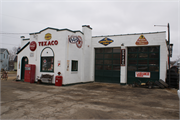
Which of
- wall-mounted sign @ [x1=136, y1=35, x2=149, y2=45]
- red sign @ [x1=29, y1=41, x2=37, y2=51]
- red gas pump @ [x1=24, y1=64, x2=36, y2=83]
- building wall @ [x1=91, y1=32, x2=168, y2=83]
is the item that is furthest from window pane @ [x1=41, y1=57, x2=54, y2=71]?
wall-mounted sign @ [x1=136, y1=35, x2=149, y2=45]

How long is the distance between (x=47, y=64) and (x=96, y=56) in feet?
18.1

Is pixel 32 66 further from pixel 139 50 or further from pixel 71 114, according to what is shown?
pixel 139 50

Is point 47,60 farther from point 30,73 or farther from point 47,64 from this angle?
point 30,73

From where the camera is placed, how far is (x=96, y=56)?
1609 cm

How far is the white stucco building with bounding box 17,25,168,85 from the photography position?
42.8 ft

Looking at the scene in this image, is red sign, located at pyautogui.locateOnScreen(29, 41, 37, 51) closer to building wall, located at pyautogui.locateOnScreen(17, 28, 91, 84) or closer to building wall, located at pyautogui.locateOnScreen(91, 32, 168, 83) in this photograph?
building wall, located at pyautogui.locateOnScreen(17, 28, 91, 84)

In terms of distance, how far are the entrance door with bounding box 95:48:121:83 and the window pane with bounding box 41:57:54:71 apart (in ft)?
16.9

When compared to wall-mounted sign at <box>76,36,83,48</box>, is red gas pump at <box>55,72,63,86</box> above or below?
below

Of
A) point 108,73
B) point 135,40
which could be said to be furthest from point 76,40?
point 135,40

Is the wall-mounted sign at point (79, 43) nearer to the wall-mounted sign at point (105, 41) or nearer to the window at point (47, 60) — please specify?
the wall-mounted sign at point (105, 41)

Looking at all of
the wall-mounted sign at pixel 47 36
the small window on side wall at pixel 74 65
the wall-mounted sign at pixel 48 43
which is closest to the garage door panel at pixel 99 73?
the small window on side wall at pixel 74 65

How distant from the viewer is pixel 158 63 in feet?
43.5

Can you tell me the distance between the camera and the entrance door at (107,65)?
1505 cm

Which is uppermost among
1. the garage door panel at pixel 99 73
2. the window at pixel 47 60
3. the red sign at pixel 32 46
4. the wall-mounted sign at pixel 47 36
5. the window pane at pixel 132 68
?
the wall-mounted sign at pixel 47 36
